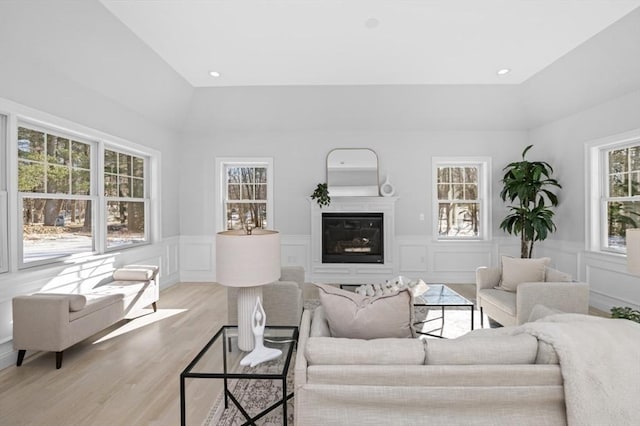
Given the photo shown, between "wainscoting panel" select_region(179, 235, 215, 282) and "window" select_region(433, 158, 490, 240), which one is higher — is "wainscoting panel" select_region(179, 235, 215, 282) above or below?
below

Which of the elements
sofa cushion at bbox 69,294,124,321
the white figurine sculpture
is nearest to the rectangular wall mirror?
sofa cushion at bbox 69,294,124,321

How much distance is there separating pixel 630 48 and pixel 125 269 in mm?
6087

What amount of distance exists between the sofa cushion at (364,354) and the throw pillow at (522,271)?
2533 millimetres

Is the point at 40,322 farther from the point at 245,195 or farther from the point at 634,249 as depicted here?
the point at 634,249

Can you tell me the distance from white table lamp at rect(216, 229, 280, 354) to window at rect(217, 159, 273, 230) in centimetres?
395

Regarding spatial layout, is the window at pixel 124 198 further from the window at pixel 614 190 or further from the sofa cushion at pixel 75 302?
the window at pixel 614 190

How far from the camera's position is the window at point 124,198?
4219 millimetres

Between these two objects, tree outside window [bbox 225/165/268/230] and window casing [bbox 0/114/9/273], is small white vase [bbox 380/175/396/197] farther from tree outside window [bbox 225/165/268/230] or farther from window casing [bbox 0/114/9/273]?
window casing [bbox 0/114/9/273]

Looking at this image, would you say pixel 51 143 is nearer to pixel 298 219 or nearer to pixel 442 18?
pixel 298 219

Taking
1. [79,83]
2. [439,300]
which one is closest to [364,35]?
[439,300]

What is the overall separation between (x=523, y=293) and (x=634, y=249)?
943 mm

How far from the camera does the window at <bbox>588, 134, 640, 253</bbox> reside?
391 centimetres

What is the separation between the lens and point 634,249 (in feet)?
6.93

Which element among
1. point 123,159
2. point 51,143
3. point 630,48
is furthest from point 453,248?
point 51,143
